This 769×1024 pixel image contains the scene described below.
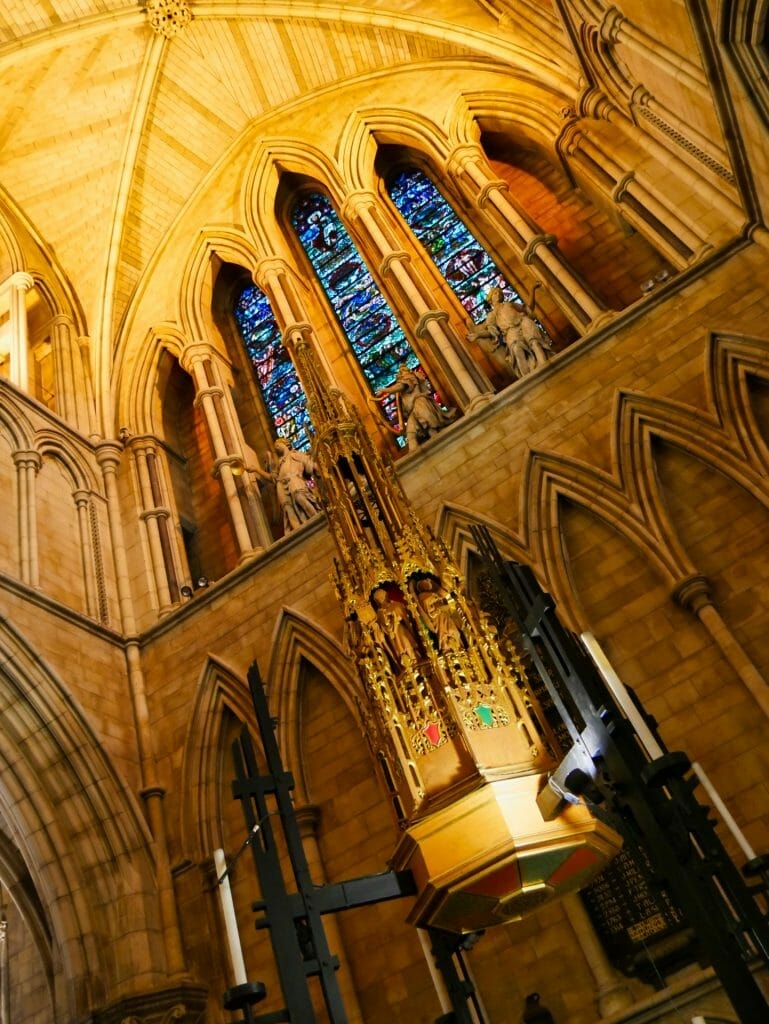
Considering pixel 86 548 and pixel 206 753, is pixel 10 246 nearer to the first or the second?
pixel 86 548

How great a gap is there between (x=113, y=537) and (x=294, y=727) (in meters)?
3.28

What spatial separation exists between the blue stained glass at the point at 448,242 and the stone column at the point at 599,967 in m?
5.85

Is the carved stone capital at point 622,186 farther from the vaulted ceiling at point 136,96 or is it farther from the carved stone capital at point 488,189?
the vaulted ceiling at point 136,96

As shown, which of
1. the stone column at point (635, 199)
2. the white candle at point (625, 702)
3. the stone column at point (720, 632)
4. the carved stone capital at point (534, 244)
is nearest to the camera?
the white candle at point (625, 702)

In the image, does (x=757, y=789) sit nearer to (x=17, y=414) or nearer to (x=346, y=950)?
(x=346, y=950)

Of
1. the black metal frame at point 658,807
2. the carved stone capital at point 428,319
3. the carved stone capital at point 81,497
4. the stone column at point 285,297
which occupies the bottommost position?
the black metal frame at point 658,807

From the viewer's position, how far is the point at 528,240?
9.19 m

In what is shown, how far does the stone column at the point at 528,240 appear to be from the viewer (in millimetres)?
8320

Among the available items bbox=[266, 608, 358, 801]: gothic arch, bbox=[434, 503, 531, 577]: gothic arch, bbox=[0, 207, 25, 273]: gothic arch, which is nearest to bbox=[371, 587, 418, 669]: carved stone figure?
bbox=[434, 503, 531, 577]: gothic arch

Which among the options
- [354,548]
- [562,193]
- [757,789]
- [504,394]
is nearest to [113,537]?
[504,394]

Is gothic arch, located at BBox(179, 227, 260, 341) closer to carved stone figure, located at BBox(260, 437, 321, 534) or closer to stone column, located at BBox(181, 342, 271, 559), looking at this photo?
stone column, located at BBox(181, 342, 271, 559)

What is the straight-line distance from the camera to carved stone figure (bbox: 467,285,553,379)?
325 inches

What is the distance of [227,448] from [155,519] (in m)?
1.06

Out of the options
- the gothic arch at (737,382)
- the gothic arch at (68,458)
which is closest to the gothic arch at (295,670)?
the gothic arch at (68,458)
